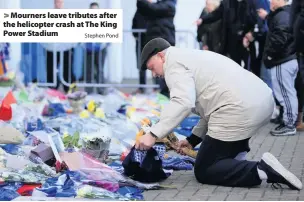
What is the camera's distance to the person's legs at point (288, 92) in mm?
10906

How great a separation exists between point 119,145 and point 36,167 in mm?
1698

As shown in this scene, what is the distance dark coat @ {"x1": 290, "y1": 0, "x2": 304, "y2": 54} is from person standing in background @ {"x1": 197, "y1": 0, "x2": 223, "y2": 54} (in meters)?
3.95

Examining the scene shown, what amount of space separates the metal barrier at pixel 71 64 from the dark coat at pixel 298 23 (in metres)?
5.26

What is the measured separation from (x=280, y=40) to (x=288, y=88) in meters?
0.60

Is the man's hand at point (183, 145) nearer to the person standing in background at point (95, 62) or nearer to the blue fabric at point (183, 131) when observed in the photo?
the blue fabric at point (183, 131)

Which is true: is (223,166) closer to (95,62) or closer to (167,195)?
(167,195)

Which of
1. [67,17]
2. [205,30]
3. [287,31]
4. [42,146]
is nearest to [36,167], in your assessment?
Result: [42,146]

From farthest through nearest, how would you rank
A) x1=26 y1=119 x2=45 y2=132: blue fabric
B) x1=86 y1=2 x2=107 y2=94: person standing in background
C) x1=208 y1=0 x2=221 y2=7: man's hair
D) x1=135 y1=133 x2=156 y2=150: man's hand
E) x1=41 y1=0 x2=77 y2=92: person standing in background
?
x1=86 y1=2 x2=107 y2=94: person standing in background, x1=41 y1=0 x2=77 y2=92: person standing in background, x1=208 y1=0 x2=221 y2=7: man's hair, x1=26 y1=119 x2=45 y2=132: blue fabric, x1=135 y1=133 x2=156 y2=150: man's hand

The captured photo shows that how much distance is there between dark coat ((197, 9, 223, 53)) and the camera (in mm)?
13828

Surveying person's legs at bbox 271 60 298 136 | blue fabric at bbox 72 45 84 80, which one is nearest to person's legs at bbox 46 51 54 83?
blue fabric at bbox 72 45 84 80

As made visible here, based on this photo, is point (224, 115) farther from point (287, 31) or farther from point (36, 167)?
point (287, 31)

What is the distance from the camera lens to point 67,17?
35.7ft

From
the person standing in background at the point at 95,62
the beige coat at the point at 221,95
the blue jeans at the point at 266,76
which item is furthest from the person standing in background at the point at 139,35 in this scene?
the beige coat at the point at 221,95

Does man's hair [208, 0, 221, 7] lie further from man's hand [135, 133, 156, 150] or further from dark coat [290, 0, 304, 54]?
man's hand [135, 133, 156, 150]
